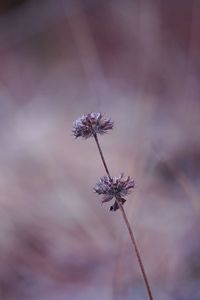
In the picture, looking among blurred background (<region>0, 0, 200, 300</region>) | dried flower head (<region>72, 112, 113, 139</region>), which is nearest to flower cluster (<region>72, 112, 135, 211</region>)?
dried flower head (<region>72, 112, 113, 139</region>)

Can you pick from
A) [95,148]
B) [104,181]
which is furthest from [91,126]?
[95,148]

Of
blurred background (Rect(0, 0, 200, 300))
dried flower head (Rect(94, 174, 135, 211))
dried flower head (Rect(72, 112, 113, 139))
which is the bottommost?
dried flower head (Rect(94, 174, 135, 211))

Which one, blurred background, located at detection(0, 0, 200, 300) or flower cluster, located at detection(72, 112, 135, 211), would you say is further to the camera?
blurred background, located at detection(0, 0, 200, 300)

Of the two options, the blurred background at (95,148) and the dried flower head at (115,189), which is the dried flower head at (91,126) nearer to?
the dried flower head at (115,189)

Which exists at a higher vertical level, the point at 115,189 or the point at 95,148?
the point at 95,148

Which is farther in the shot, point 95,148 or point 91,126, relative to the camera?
point 95,148

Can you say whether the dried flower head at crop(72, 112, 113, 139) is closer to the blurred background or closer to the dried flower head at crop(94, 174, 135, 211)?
the dried flower head at crop(94, 174, 135, 211)

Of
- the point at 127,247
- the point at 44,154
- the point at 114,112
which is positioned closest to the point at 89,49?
the point at 114,112

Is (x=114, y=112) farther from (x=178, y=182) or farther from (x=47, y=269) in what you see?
(x=47, y=269)

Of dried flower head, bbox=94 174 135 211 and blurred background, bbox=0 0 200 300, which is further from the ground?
blurred background, bbox=0 0 200 300

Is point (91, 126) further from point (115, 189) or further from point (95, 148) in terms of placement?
point (95, 148)
